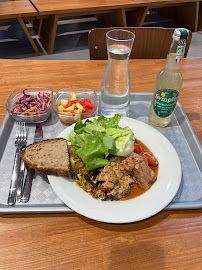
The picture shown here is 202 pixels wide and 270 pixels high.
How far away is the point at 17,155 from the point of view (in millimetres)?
1139

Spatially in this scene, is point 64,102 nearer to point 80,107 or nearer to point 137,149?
point 80,107

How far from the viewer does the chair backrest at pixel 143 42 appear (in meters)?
1.93

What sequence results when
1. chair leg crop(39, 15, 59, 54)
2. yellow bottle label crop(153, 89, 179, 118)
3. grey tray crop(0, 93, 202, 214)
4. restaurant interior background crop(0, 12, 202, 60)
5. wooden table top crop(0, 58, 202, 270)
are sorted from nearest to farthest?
1. wooden table top crop(0, 58, 202, 270)
2. grey tray crop(0, 93, 202, 214)
3. yellow bottle label crop(153, 89, 179, 118)
4. chair leg crop(39, 15, 59, 54)
5. restaurant interior background crop(0, 12, 202, 60)

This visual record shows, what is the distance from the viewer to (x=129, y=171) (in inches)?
40.6

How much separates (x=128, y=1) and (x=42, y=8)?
163 centimetres

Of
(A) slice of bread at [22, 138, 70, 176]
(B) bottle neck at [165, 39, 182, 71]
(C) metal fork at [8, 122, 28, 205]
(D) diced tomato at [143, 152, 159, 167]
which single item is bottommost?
(D) diced tomato at [143, 152, 159, 167]

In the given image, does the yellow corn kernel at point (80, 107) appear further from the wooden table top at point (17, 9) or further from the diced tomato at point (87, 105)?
the wooden table top at point (17, 9)

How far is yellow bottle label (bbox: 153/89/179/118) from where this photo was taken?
1.19 m

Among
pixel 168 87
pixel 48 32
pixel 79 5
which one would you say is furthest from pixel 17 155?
pixel 48 32

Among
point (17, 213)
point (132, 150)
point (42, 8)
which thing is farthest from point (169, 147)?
point (42, 8)

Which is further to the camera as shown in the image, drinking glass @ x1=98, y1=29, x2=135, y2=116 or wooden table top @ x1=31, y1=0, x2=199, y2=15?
wooden table top @ x1=31, y1=0, x2=199, y2=15

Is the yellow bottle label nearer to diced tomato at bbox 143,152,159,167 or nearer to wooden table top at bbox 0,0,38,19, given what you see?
diced tomato at bbox 143,152,159,167

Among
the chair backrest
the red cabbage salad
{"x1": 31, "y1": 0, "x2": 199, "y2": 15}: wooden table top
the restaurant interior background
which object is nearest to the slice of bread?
the red cabbage salad

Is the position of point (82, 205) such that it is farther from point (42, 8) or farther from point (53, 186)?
point (42, 8)
